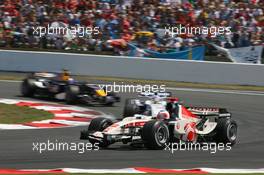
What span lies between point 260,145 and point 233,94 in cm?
891

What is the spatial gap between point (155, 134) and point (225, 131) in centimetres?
173

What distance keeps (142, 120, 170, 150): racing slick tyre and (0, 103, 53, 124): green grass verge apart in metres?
4.32

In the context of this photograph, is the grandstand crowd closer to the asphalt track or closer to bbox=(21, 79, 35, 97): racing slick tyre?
bbox=(21, 79, 35, 97): racing slick tyre

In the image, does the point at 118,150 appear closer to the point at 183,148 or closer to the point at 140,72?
the point at 183,148

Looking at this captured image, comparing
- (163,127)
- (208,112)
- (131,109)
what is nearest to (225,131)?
(208,112)

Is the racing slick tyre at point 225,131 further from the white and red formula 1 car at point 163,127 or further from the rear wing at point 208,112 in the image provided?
the rear wing at point 208,112

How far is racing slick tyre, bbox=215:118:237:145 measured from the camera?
39.0ft

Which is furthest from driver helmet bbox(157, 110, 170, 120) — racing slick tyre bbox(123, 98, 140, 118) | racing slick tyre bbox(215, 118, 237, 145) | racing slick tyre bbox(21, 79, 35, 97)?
racing slick tyre bbox(21, 79, 35, 97)

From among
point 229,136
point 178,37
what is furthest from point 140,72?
point 229,136

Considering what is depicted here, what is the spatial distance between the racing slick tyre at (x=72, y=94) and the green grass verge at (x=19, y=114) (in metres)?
1.46

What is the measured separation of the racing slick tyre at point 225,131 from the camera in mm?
11894

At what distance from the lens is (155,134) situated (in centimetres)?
1072

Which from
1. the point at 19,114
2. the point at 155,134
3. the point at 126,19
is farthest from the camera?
the point at 126,19

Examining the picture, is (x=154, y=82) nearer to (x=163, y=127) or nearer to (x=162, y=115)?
(x=162, y=115)
